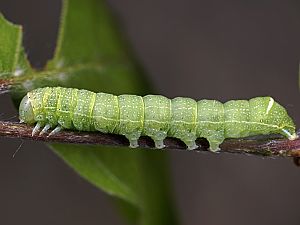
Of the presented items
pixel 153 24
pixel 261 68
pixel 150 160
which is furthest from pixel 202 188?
pixel 150 160

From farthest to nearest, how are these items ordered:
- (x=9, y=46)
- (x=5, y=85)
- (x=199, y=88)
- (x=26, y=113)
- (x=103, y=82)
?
(x=199, y=88) → (x=103, y=82) → (x=9, y=46) → (x=5, y=85) → (x=26, y=113)

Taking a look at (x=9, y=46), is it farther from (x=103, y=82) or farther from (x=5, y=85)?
(x=103, y=82)

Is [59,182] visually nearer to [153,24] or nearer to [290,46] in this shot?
[153,24]

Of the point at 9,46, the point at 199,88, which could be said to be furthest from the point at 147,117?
the point at 199,88

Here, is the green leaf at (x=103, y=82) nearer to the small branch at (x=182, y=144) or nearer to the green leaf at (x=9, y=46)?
the green leaf at (x=9, y=46)

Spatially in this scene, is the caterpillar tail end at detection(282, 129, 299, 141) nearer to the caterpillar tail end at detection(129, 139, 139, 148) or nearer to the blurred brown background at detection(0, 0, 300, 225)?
the caterpillar tail end at detection(129, 139, 139, 148)

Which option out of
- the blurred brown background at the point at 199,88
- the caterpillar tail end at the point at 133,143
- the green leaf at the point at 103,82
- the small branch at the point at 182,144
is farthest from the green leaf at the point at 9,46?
the blurred brown background at the point at 199,88
